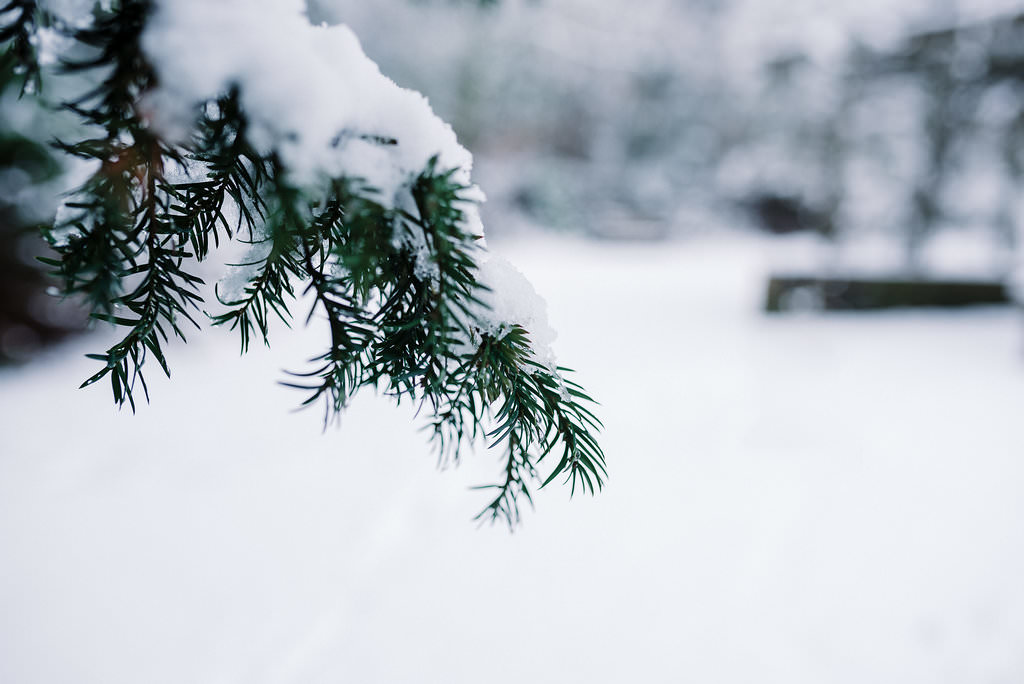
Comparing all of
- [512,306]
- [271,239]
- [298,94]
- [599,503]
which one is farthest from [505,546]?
[298,94]

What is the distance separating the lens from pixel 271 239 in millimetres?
766

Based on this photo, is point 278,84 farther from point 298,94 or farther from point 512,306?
point 512,306

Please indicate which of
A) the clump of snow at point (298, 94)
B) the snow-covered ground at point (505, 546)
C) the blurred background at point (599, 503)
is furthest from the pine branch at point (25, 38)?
the snow-covered ground at point (505, 546)

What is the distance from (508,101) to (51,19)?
21.5m

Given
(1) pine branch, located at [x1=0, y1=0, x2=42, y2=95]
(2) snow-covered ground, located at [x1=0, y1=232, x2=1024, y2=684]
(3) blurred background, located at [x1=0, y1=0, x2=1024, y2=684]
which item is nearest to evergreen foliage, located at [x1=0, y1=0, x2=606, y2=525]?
(1) pine branch, located at [x1=0, y1=0, x2=42, y2=95]

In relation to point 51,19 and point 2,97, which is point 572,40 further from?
point 51,19

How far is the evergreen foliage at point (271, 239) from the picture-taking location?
0.63 m

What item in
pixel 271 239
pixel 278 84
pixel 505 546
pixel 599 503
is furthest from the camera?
pixel 599 503

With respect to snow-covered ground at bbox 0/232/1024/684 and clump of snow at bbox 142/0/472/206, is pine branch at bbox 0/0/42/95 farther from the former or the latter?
snow-covered ground at bbox 0/232/1024/684

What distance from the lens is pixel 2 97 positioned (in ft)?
16.3

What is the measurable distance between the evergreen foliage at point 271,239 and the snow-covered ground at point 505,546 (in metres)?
1.86

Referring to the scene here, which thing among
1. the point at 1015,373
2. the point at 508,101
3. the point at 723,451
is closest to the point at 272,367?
the point at 723,451

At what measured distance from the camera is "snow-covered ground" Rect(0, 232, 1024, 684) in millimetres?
2287

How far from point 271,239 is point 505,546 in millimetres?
2538
